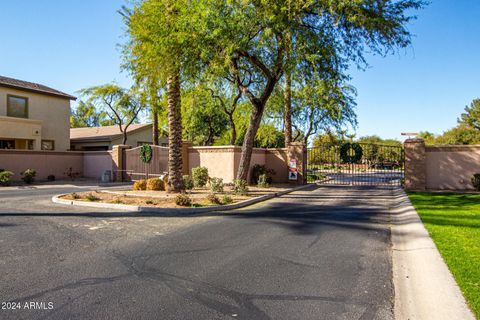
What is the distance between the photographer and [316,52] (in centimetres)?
→ 1431

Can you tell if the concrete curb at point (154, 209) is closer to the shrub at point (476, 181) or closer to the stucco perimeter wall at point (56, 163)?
the shrub at point (476, 181)

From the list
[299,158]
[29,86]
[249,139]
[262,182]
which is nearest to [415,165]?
[299,158]

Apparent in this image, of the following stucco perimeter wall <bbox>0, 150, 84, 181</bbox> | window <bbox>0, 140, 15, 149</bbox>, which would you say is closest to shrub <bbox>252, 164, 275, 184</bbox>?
stucco perimeter wall <bbox>0, 150, 84, 181</bbox>

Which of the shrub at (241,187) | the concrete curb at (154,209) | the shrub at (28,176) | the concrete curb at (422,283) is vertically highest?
the shrub at (28,176)

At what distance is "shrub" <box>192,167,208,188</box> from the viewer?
63.3 feet

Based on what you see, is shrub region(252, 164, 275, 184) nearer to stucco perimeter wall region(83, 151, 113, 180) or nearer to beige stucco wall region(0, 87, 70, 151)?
stucco perimeter wall region(83, 151, 113, 180)

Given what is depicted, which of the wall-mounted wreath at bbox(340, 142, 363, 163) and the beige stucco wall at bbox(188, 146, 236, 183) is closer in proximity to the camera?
the beige stucco wall at bbox(188, 146, 236, 183)

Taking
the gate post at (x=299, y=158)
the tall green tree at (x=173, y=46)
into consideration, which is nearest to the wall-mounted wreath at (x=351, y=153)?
the gate post at (x=299, y=158)

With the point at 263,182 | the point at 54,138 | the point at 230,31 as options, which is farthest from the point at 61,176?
the point at 230,31

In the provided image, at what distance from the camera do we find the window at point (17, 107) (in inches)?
1074

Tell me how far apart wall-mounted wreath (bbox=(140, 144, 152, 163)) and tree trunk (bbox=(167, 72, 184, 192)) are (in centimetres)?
735

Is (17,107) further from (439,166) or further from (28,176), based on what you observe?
(439,166)

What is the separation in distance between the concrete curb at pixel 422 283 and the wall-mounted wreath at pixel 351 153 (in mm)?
13746

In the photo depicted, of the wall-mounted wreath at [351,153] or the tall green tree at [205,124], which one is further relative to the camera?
the tall green tree at [205,124]
